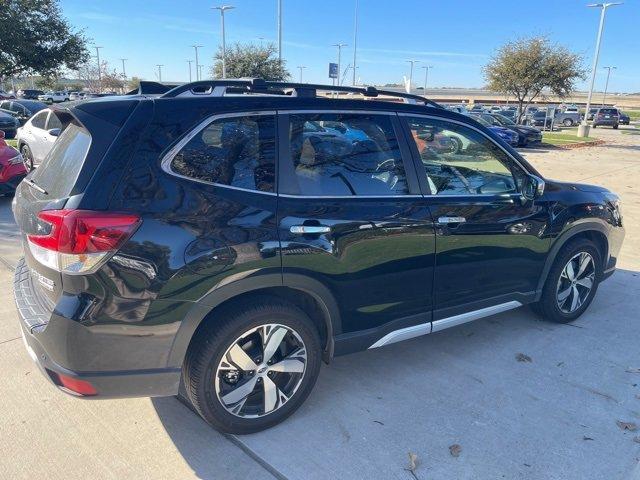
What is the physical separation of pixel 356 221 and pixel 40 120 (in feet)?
33.4

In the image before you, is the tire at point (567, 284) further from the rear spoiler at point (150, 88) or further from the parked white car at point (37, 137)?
the parked white car at point (37, 137)

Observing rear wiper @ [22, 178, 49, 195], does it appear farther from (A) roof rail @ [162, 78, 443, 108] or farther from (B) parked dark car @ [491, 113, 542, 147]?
(B) parked dark car @ [491, 113, 542, 147]

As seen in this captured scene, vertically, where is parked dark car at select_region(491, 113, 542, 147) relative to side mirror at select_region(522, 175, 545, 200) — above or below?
below

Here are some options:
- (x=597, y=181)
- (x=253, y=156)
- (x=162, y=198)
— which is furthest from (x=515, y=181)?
(x=597, y=181)

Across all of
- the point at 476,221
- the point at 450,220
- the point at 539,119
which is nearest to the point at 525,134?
the point at 539,119

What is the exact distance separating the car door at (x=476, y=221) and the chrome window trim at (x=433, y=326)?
21 millimetres

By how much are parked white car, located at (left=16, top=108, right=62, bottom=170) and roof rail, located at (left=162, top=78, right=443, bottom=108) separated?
8.08 m

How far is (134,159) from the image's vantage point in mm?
2361

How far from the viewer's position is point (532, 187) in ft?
12.5

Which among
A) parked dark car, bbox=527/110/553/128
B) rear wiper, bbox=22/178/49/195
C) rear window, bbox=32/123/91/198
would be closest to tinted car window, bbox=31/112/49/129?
rear wiper, bbox=22/178/49/195

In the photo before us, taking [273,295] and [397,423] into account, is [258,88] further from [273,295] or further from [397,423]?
[397,423]

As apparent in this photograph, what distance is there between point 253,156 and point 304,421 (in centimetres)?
154

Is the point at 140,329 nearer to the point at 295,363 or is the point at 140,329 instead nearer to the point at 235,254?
the point at 235,254

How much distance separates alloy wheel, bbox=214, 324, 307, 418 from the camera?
2707mm
